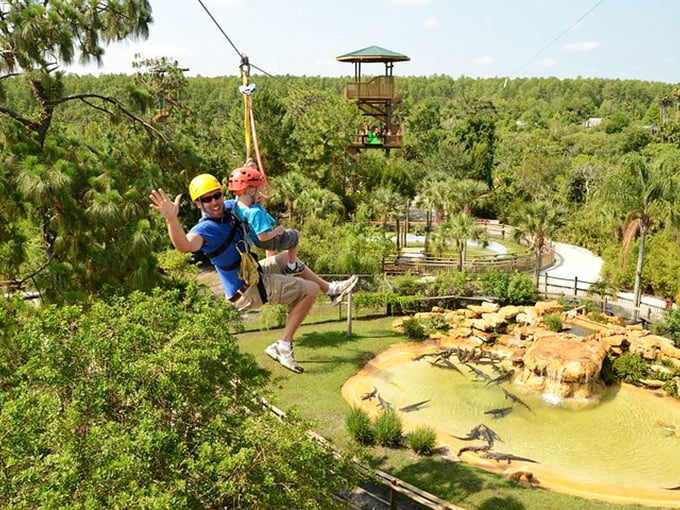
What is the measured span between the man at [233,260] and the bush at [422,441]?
712cm

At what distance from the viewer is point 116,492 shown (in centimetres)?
464

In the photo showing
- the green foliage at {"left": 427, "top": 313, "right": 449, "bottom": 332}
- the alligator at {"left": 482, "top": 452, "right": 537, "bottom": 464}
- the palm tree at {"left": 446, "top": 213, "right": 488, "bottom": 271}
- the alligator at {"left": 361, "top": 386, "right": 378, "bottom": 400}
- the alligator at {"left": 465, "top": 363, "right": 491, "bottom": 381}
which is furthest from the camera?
the palm tree at {"left": 446, "top": 213, "right": 488, "bottom": 271}

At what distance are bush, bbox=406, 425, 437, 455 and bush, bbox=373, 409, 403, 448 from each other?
0.39 meters

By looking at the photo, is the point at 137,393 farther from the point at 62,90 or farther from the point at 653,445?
the point at 653,445

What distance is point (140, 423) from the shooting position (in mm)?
5031

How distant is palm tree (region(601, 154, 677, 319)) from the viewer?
69.1ft

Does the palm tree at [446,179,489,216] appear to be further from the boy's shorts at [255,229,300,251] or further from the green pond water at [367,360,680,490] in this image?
the boy's shorts at [255,229,300,251]

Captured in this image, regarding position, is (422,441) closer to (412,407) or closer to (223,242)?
(412,407)

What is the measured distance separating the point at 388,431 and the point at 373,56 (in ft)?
115

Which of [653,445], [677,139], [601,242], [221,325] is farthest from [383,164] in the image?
[221,325]

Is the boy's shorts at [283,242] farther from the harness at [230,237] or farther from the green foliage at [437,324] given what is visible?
the green foliage at [437,324]

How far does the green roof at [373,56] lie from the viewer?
140 feet

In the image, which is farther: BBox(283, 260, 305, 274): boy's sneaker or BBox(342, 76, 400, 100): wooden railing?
BBox(342, 76, 400, 100): wooden railing

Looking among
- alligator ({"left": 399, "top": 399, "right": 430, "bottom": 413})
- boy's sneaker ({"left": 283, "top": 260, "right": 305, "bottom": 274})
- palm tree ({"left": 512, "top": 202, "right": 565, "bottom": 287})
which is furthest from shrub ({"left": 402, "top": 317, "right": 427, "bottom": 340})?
boy's sneaker ({"left": 283, "top": 260, "right": 305, "bottom": 274})
